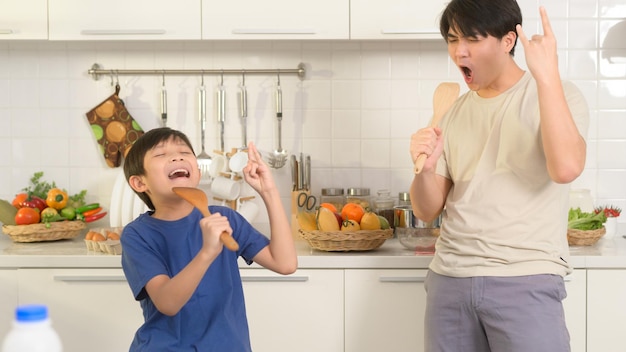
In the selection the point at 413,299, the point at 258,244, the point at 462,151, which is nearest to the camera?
the point at 258,244

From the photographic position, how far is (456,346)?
2.02 metres

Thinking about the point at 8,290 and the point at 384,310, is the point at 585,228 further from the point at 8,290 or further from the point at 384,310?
the point at 8,290

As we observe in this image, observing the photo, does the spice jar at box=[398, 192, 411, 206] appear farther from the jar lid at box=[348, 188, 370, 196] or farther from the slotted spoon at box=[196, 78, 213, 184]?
the slotted spoon at box=[196, 78, 213, 184]

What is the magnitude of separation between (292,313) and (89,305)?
667 mm

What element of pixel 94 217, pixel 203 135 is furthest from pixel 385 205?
pixel 94 217

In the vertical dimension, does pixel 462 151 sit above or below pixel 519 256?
above

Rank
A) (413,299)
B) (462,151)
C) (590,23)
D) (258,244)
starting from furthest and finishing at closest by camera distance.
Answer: (590,23) < (413,299) < (462,151) < (258,244)

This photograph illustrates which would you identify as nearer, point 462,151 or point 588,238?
point 462,151

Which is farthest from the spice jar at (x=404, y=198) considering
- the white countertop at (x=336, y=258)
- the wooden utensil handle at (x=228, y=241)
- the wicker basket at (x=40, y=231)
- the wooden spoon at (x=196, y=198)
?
the wooden utensil handle at (x=228, y=241)

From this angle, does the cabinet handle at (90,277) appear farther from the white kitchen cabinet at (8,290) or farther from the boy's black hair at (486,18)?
the boy's black hair at (486,18)

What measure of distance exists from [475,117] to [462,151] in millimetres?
88

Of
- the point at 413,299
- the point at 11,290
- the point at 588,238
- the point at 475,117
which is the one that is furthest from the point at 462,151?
the point at 11,290

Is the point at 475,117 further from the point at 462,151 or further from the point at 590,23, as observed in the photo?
the point at 590,23

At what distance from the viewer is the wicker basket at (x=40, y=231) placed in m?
3.05
